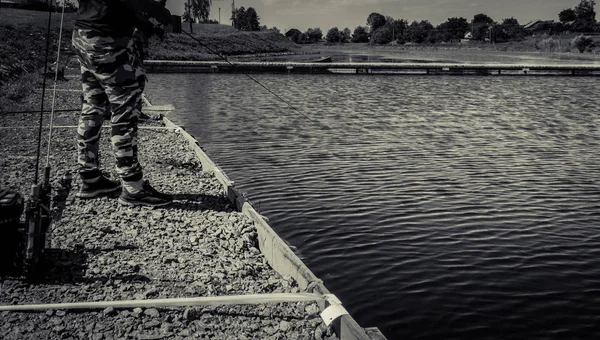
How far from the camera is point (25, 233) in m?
4.42

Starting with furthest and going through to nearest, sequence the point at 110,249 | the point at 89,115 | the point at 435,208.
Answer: the point at 435,208
the point at 89,115
the point at 110,249

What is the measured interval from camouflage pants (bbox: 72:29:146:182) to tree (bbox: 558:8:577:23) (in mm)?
178277

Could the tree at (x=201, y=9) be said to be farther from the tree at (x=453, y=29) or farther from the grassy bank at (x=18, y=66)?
the grassy bank at (x=18, y=66)

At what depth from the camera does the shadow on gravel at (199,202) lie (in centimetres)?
687

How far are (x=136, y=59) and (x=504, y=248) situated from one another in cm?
451

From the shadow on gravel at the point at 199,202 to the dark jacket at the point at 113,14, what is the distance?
194 centimetres

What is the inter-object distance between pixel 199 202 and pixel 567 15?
7127 inches

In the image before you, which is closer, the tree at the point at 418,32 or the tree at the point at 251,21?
the tree at the point at 251,21

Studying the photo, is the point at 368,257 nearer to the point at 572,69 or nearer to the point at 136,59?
the point at 136,59

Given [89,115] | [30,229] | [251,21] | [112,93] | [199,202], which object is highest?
[251,21]

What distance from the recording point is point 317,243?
23.9 ft

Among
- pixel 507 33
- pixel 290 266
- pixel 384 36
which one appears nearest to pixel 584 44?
pixel 507 33

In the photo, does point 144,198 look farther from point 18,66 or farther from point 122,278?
point 18,66

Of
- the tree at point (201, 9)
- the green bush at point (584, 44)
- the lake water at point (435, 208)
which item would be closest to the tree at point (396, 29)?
the tree at point (201, 9)
